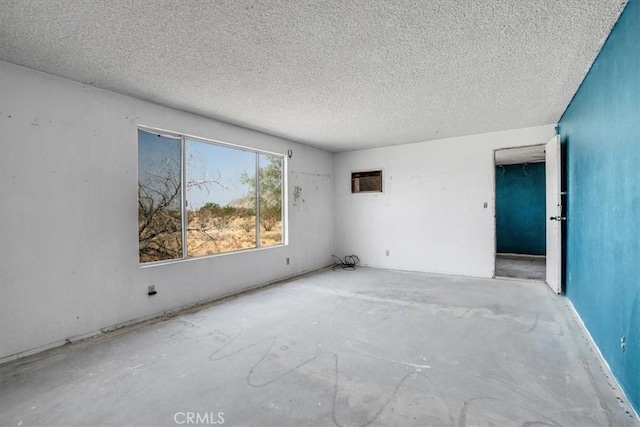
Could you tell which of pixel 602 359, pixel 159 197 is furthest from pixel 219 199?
pixel 602 359

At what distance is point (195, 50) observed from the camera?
2400 millimetres

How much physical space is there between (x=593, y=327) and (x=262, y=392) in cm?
279

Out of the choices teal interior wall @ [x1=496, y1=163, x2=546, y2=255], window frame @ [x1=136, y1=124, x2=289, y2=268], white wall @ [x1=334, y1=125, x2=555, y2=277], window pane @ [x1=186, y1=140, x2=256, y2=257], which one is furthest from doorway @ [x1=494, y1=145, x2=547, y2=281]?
window pane @ [x1=186, y1=140, x2=256, y2=257]

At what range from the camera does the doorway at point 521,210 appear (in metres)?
7.54

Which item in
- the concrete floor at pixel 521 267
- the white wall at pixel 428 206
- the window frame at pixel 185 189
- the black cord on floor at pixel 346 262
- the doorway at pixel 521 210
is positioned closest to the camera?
the window frame at pixel 185 189

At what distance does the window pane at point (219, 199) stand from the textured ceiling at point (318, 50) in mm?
726

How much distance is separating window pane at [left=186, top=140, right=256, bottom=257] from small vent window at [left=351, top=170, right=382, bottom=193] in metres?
2.45

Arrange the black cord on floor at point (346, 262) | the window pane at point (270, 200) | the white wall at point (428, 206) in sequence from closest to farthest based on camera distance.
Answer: the window pane at point (270, 200), the white wall at point (428, 206), the black cord on floor at point (346, 262)

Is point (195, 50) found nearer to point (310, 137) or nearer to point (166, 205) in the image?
point (166, 205)

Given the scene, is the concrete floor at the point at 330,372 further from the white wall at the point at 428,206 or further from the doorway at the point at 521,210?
the doorway at the point at 521,210

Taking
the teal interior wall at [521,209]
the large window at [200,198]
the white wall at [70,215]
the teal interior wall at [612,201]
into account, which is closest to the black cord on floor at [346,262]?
the large window at [200,198]

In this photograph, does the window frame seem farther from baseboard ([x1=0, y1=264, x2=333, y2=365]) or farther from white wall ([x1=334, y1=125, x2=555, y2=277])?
white wall ([x1=334, y1=125, x2=555, y2=277])

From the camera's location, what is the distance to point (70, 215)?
2863 millimetres

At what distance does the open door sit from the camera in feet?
12.7
